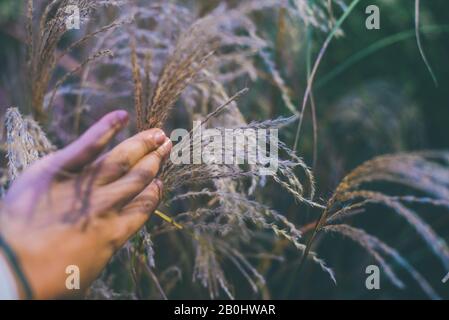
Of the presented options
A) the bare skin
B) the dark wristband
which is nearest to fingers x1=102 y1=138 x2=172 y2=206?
the bare skin

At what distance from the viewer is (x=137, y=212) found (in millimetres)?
644

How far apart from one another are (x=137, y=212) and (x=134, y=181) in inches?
1.7

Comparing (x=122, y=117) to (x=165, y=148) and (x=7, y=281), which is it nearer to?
(x=165, y=148)

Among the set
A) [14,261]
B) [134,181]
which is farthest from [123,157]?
[14,261]

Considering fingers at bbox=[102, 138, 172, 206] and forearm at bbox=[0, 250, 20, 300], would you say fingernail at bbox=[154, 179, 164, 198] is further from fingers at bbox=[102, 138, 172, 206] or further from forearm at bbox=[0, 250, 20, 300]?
forearm at bbox=[0, 250, 20, 300]

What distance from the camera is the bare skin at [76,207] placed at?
0.57 meters

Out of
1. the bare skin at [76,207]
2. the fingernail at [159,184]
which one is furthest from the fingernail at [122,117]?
the fingernail at [159,184]

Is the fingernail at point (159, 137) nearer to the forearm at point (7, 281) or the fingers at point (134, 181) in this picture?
the fingers at point (134, 181)

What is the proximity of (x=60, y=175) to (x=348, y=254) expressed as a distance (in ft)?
2.91

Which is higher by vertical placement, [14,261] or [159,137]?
[159,137]

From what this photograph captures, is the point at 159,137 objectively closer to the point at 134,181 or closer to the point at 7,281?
the point at 134,181

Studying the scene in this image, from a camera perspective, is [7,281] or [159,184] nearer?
[7,281]

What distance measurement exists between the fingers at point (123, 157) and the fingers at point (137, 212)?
0.04m
